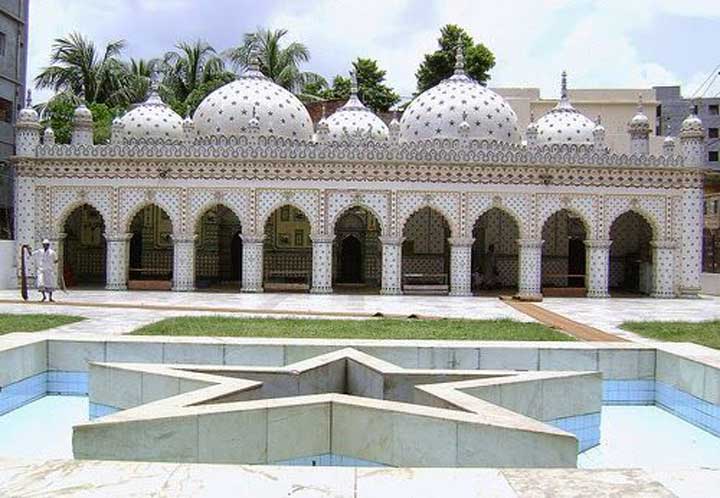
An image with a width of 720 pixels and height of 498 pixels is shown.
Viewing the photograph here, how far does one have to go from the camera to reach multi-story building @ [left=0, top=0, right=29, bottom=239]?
92.0ft

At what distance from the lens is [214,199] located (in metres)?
23.2

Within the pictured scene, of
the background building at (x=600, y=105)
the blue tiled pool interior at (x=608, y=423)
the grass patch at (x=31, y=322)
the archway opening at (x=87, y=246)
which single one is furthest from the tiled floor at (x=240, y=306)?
the background building at (x=600, y=105)

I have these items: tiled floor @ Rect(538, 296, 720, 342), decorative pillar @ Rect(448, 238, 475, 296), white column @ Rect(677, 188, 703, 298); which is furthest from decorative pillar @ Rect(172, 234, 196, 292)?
white column @ Rect(677, 188, 703, 298)

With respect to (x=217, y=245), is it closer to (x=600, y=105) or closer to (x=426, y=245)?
(x=426, y=245)

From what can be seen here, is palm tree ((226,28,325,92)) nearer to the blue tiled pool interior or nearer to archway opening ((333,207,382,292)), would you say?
archway opening ((333,207,382,292))

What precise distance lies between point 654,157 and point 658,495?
837 inches

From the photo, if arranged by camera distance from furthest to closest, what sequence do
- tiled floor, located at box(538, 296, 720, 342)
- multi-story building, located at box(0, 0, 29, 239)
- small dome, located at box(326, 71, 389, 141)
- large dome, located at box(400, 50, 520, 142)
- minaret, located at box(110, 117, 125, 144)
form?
1. multi-story building, located at box(0, 0, 29, 239)
2. small dome, located at box(326, 71, 389, 141)
3. minaret, located at box(110, 117, 125, 144)
4. large dome, located at box(400, 50, 520, 142)
5. tiled floor, located at box(538, 296, 720, 342)

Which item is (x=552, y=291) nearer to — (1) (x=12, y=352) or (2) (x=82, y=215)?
(2) (x=82, y=215)

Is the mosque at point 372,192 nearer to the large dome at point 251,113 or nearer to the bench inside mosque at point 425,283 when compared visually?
the bench inside mosque at point 425,283

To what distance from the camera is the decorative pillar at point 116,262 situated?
76.4ft

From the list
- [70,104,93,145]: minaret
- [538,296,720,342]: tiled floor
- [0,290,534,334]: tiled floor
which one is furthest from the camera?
[70,104,93,145]: minaret

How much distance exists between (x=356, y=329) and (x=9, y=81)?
70.5ft

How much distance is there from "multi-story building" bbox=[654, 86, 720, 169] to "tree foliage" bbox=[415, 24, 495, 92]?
505 inches

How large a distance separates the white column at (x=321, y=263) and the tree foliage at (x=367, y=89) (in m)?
19.6
